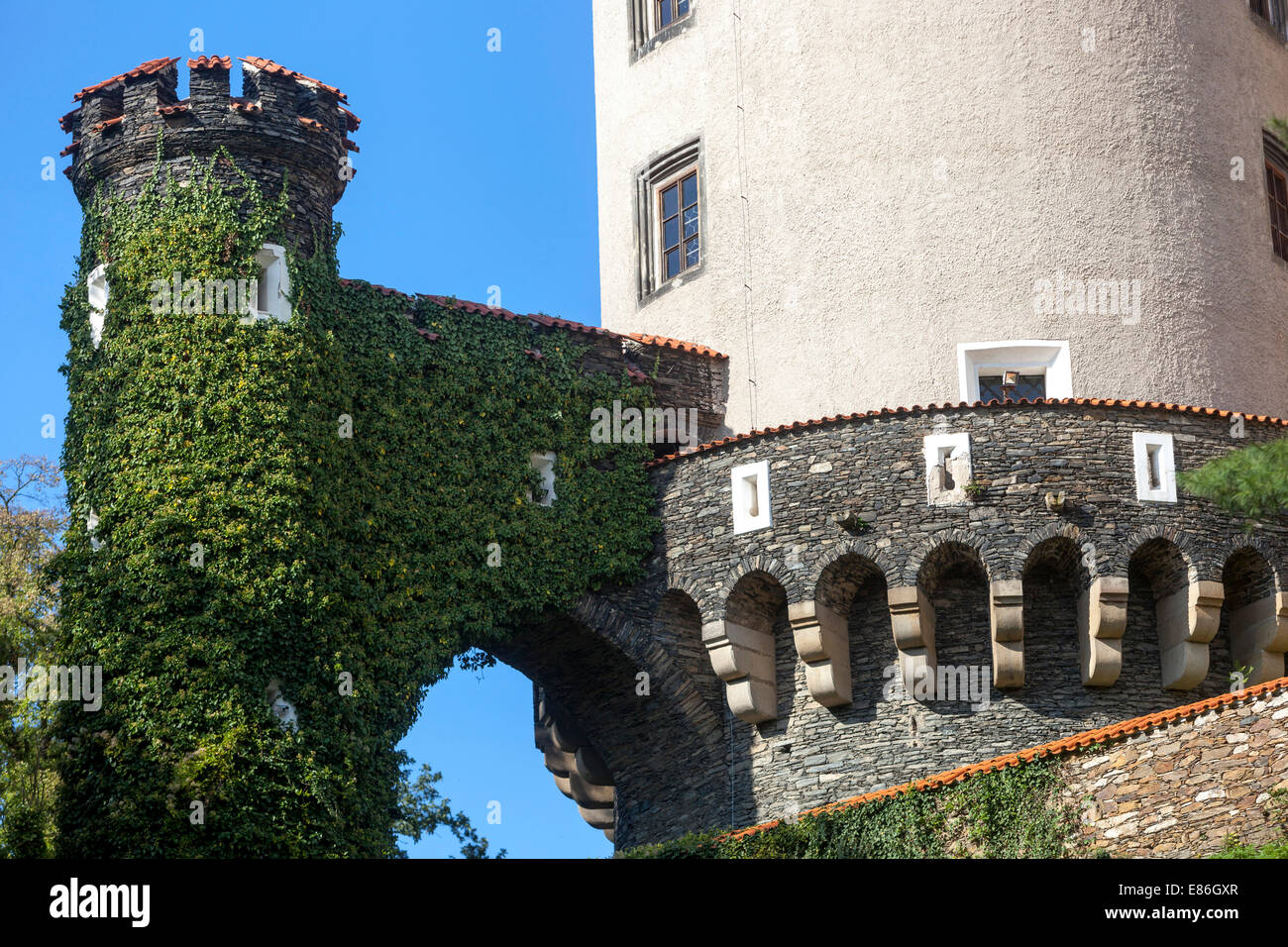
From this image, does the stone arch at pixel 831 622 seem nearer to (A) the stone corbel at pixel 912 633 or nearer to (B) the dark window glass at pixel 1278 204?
(A) the stone corbel at pixel 912 633

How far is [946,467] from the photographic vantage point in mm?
24750

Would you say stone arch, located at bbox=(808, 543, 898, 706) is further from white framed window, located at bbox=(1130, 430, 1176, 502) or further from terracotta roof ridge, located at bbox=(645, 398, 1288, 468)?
white framed window, located at bbox=(1130, 430, 1176, 502)

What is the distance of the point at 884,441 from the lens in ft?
81.8

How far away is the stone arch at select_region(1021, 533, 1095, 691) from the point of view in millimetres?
24359

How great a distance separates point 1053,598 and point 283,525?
8387 mm

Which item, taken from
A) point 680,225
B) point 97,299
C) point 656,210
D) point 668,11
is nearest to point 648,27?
point 668,11

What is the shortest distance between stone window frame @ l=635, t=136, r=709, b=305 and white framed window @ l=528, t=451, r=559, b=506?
4.23 meters

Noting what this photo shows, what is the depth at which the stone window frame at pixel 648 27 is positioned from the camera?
30.4 m

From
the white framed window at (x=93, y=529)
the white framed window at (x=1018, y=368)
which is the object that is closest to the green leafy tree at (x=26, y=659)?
the white framed window at (x=93, y=529)

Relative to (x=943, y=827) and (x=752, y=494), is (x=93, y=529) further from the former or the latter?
(x=943, y=827)

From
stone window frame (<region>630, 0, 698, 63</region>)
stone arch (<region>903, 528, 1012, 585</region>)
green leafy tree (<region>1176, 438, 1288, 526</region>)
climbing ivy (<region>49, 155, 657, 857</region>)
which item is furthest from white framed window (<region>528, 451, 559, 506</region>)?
stone window frame (<region>630, 0, 698, 63</region>)
